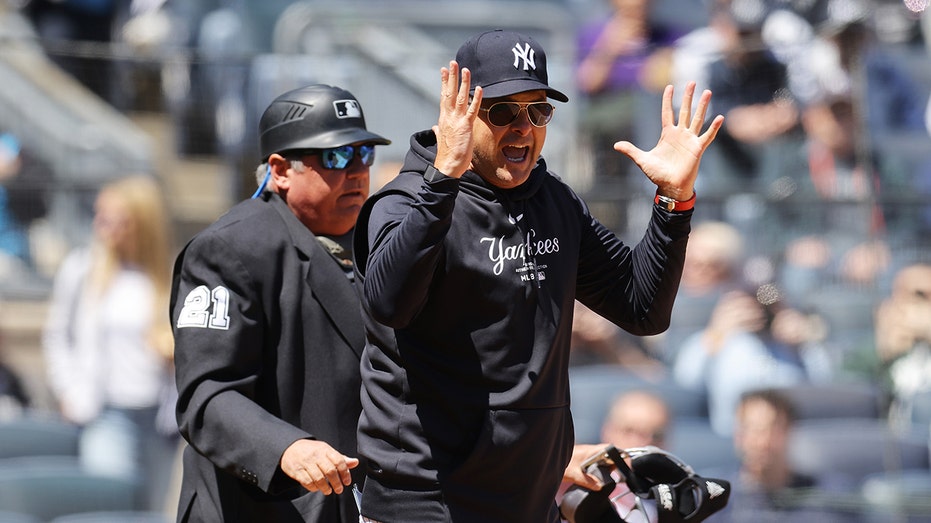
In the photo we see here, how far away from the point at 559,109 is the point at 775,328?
1684mm

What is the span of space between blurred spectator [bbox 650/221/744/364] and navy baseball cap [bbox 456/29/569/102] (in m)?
3.99

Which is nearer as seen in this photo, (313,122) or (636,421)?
(313,122)

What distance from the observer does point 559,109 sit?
7102 mm

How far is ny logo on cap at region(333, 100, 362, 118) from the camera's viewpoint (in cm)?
391

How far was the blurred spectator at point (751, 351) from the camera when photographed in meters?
6.72

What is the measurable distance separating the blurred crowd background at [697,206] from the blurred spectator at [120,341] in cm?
2

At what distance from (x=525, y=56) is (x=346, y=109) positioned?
41.4 inches

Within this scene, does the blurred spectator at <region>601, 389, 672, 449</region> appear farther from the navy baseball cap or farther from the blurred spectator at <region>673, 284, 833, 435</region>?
the navy baseball cap

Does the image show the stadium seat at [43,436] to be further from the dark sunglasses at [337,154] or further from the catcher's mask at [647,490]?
the catcher's mask at [647,490]

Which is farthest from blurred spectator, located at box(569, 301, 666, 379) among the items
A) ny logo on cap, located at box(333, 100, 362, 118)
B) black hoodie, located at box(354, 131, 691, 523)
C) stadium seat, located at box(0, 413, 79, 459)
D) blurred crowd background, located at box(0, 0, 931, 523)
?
black hoodie, located at box(354, 131, 691, 523)

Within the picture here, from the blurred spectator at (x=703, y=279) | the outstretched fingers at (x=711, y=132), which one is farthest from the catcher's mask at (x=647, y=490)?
the blurred spectator at (x=703, y=279)

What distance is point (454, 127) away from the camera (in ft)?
9.11

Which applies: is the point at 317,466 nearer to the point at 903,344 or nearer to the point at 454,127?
the point at 454,127

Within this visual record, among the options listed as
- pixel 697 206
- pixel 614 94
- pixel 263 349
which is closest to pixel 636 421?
pixel 697 206
